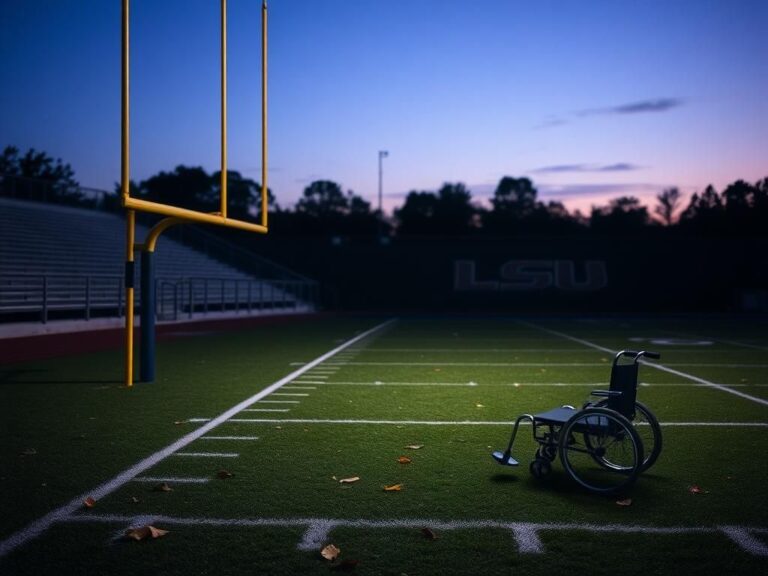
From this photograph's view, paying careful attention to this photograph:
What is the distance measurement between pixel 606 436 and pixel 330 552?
216 centimetres

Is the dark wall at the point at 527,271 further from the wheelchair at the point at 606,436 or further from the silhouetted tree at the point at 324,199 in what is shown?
the silhouetted tree at the point at 324,199

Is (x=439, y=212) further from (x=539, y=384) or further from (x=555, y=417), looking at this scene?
(x=555, y=417)

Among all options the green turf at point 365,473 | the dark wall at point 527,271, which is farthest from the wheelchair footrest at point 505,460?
the dark wall at point 527,271

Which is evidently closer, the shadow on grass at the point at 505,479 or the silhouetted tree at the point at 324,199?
the shadow on grass at the point at 505,479

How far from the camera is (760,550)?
3.47m

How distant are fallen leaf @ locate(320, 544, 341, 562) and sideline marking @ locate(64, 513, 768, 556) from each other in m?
0.12

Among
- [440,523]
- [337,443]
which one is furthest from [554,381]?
[440,523]

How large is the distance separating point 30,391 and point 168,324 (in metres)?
11.0

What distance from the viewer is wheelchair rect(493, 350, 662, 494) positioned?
4492 mm

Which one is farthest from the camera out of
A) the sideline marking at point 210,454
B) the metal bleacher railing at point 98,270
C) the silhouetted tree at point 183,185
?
the silhouetted tree at point 183,185

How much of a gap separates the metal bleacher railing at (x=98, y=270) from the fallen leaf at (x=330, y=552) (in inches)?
510

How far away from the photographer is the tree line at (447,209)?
5390 centimetres

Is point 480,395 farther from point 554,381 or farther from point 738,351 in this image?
point 738,351

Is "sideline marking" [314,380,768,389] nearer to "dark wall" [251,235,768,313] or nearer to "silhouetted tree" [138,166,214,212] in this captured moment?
"dark wall" [251,235,768,313]
